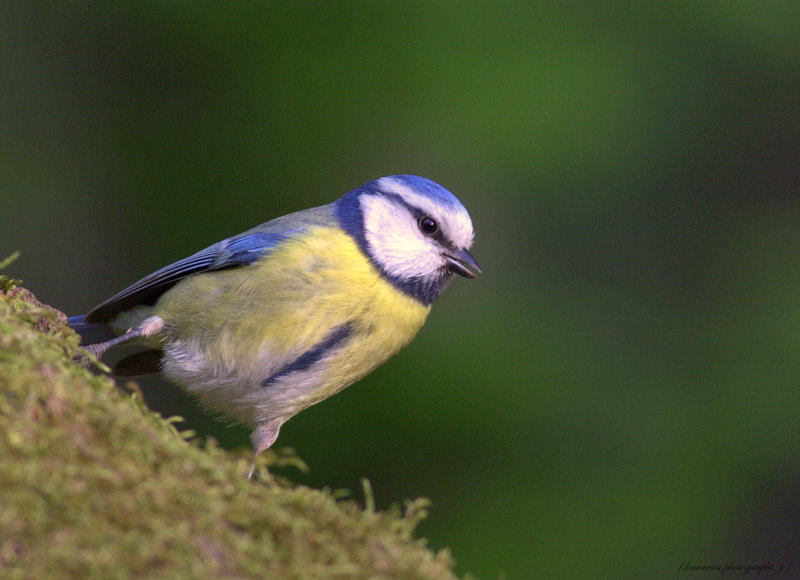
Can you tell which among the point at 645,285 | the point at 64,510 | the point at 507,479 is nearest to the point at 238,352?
the point at 64,510

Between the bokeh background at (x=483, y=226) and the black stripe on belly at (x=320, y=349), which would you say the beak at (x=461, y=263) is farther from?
the bokeh background at (x=483, y=226)

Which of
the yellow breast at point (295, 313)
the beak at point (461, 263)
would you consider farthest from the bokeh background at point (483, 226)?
the yellow breast at point (295, 313)

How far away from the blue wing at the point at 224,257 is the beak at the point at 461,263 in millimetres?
368

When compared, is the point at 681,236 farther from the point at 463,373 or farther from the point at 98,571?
the point at 98,571

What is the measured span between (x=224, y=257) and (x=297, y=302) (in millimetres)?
324

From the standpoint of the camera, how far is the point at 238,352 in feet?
6.59

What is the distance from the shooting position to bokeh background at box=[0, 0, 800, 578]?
3.14m

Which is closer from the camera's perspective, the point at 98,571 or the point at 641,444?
the point at 98,571

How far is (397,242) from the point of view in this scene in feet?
7.25

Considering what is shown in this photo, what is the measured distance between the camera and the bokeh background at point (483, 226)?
314 cm

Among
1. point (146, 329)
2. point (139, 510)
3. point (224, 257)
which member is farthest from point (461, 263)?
point (139, 510)

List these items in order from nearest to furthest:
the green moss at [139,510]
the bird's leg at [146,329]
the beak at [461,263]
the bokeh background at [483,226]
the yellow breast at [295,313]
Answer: the green moss at [139,510] < the yellow breast at [295,313] < the bird's leg at [146,329] < the beak at [461,263] < the bokeh background at [483,226]

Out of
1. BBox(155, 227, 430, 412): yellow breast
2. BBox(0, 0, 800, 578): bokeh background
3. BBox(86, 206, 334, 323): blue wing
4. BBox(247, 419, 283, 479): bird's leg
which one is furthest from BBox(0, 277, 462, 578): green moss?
BBox(0, 0, 800, 578): bokeh background

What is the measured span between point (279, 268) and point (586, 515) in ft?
5.71
